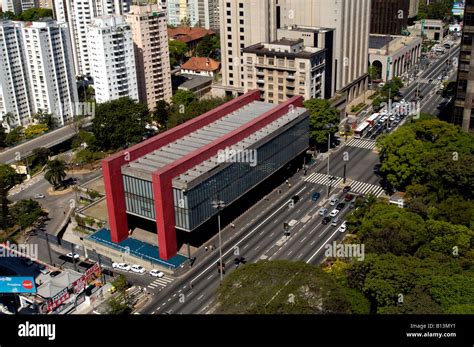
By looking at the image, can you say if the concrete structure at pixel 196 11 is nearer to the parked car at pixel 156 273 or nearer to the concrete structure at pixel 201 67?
the concrete structure at pixel 201 67

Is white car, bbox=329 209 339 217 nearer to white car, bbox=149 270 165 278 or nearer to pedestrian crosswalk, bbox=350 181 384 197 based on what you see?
pedestrian crosswalk, bbox=350 181 384 197

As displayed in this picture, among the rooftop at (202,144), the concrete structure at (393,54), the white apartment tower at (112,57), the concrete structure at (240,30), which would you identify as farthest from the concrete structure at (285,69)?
the concrete structure at (393,54)

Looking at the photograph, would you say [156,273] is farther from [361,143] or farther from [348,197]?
[361,143]

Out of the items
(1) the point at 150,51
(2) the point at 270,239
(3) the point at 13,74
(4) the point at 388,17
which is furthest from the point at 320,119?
(4) the point at 388,17

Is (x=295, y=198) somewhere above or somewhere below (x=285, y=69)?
below

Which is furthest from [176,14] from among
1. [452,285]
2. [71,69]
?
[452,285]

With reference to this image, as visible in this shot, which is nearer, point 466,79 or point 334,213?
point 334,213
